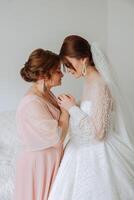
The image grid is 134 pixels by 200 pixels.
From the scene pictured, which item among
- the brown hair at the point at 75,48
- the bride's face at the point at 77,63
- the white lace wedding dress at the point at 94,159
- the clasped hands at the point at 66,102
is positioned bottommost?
the white lace wedding dress at the point at 94,159

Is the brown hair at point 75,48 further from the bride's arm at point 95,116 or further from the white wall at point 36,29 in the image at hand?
the white wall at point 36,29

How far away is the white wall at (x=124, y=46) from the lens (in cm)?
298

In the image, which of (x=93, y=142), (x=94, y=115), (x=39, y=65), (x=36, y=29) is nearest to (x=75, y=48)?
(x=39, y=65)

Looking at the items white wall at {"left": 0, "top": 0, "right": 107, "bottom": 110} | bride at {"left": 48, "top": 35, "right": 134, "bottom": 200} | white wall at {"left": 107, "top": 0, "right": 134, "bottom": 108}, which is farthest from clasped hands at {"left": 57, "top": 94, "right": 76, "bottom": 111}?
white wall at {"left": 0, "top": 0, "right": 107, "bottom": 110}

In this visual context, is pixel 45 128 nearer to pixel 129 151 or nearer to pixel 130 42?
pixel 129 151

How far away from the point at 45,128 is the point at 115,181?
0.42 meters

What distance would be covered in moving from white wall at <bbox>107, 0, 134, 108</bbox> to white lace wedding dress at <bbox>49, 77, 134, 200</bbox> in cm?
128

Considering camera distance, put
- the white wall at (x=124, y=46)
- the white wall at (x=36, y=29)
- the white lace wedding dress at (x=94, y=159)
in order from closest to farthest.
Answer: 1. the white lace wedding dress at (x=94, y=159)
2. the white wall at (x=124, y=46)
3. the white wall at (x=36, y=29)

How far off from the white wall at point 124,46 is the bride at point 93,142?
1227mm

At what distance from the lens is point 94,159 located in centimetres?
169

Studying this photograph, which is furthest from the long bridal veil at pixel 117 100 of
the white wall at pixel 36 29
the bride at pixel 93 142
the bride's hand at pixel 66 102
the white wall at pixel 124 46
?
the white wall at pixel 36 29

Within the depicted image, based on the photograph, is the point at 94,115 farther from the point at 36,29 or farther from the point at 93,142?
the point at 36,29

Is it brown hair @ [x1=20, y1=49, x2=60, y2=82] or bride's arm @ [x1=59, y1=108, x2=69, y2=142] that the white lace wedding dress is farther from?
brown hair @ [x1=20, y1=49, x2=60, y2=82]

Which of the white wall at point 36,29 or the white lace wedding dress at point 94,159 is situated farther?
the white wall at point 36,29
